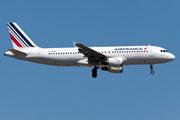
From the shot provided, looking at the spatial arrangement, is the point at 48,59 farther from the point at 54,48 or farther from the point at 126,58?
the point at 126,58

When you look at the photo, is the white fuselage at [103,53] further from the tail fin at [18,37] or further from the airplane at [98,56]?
the tail fin at [18,37]

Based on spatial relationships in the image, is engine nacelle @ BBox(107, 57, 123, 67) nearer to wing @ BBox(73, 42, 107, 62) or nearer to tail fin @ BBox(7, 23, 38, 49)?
wing @ BBox(73, 42, 107, 62)

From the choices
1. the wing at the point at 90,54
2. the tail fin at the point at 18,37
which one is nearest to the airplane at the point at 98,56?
the wing at the point at 90,54

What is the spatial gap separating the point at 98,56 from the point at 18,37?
14.9 m

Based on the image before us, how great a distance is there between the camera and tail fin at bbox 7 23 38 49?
195 feet

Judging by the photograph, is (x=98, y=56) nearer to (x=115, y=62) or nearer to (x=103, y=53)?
(x=103, y=53)

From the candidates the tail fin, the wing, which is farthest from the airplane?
the tail fin

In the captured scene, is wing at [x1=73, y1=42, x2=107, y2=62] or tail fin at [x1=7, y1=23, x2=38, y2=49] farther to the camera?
tail fin at [x1=7, y1=23, x2=38, y2=49]

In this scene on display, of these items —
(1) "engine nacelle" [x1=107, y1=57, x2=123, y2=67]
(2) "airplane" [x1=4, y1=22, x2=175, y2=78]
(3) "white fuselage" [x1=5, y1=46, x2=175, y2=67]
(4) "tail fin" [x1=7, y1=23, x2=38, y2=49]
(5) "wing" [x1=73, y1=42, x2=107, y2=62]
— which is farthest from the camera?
(4) "tail fin" [x1=7, y1=23, x2=38, y2=49]

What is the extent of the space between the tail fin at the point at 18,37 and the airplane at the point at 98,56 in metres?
1.78

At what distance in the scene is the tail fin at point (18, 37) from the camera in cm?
5938

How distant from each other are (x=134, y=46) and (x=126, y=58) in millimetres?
2729

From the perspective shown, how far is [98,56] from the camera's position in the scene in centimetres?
5531

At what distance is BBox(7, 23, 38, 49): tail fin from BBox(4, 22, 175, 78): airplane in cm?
178
